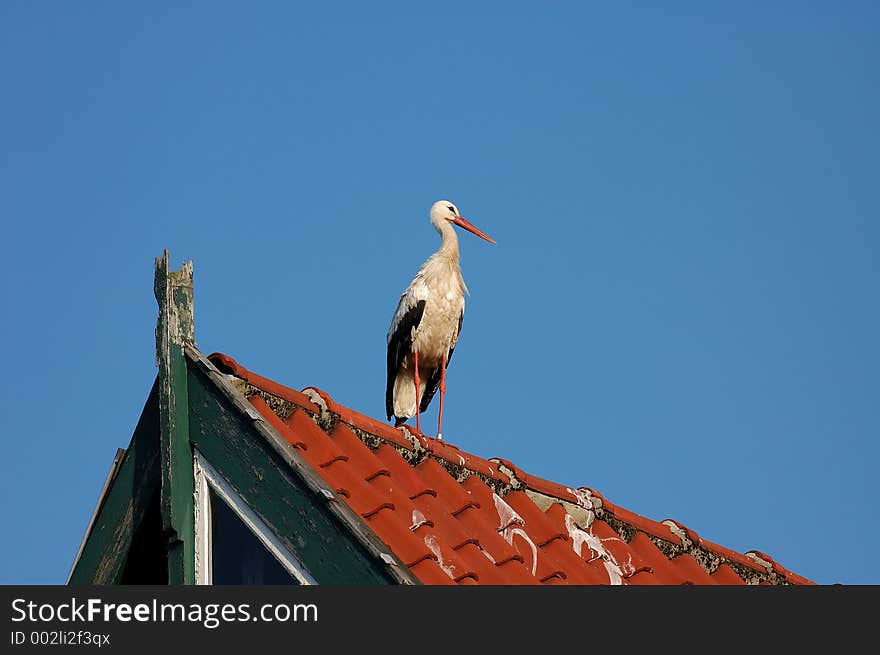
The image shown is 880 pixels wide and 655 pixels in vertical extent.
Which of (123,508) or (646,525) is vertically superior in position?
(646,525)

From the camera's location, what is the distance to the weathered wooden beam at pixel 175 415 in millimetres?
6418

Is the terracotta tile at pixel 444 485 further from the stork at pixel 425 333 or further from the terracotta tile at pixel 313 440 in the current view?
the stork at pixel 425 333

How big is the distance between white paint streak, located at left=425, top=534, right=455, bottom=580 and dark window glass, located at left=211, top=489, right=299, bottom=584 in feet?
1.94

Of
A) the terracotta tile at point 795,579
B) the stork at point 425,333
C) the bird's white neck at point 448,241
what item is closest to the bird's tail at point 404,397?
the stork at point 425,333

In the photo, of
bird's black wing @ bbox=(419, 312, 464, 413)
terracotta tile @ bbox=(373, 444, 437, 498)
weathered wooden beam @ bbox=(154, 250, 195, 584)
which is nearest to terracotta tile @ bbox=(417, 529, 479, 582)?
terracotta tile @ bbox=(373, 444, 437, 498)

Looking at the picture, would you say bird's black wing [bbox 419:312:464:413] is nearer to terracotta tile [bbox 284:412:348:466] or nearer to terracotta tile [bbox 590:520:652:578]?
terracotta tile [bbox 590:520:652:578]

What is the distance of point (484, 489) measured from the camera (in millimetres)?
7703

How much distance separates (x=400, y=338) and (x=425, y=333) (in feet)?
0.78

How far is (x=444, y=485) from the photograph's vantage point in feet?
24.5

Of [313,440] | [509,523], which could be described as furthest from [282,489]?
[509,523]

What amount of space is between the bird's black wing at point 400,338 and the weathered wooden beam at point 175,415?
7.43m

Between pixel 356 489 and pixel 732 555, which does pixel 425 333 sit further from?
pixel 356 489

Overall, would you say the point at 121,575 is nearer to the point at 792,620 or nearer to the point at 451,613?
the point at 451,613

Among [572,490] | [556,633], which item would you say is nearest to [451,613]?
[556,633]
